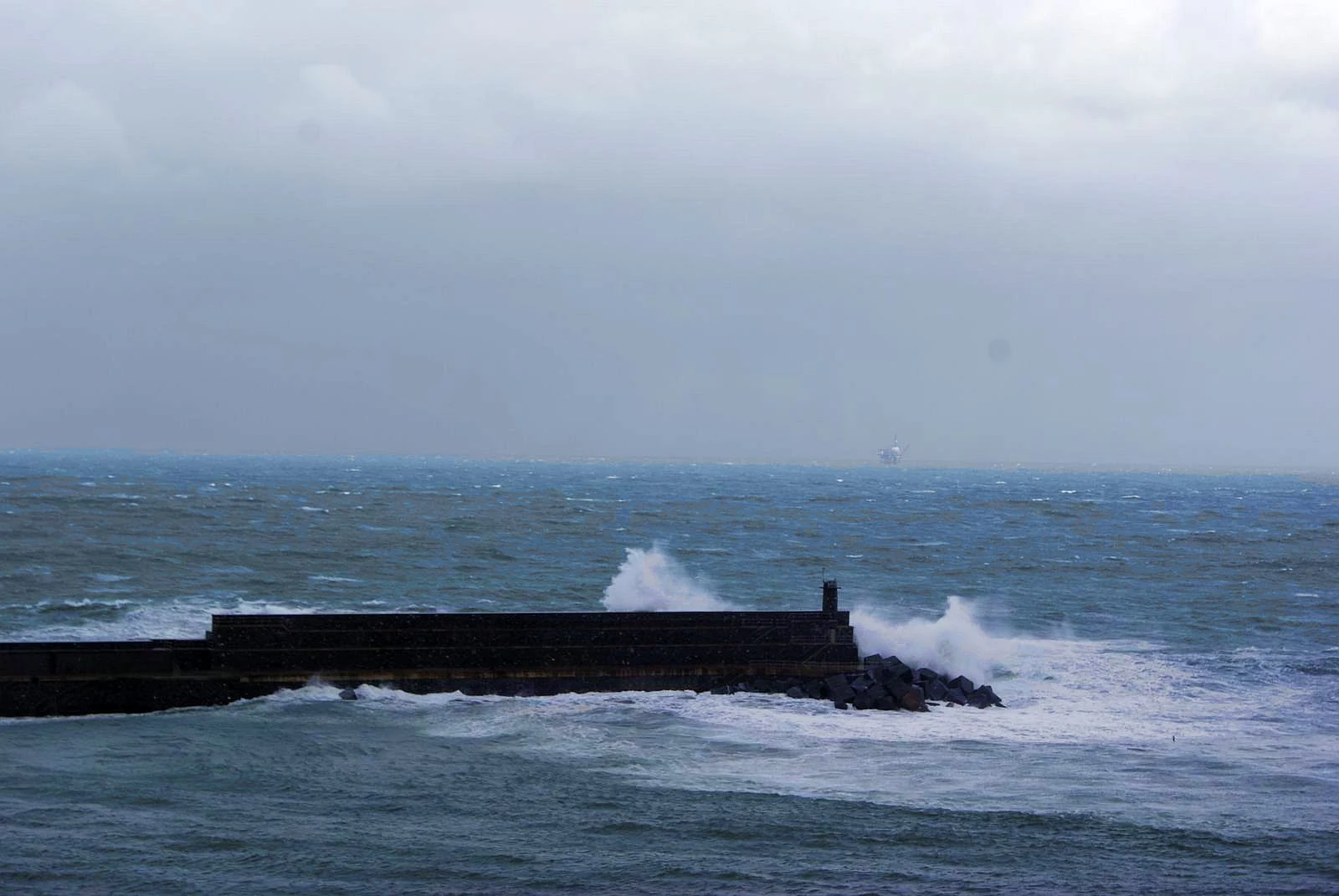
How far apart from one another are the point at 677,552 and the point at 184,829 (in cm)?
4790

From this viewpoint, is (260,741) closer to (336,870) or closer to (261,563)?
(336,870)

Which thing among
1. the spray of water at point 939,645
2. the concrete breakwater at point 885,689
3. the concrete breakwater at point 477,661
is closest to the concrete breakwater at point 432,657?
the concrete breakwater at point 477,661

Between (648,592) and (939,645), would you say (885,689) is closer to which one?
(939,645)

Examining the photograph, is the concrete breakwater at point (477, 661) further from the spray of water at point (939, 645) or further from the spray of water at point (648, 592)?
the spray of water at point (648, 592)

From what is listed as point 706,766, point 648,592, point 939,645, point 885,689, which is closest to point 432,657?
point 706,766

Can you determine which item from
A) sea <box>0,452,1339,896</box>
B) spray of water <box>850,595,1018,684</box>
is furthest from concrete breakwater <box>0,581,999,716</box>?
spray of water <box>850,595,1018,684</box>

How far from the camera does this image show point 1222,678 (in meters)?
30.4

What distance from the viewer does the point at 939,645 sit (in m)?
30.2

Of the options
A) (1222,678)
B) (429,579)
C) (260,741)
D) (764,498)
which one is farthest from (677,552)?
(764,498)

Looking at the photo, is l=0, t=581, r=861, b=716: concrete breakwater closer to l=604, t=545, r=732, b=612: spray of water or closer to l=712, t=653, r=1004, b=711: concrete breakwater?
l=712, t=653, r=1004, b=711: concrete breakwater

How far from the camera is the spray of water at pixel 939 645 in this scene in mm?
29750

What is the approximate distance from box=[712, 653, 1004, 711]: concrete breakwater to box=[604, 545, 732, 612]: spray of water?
9992mm

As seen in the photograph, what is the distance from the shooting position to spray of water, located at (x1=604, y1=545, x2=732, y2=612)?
1486 inches

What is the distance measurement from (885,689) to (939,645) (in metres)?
4.78
